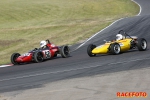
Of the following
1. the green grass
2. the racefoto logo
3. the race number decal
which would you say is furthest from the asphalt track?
the green grass

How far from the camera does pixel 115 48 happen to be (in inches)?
750

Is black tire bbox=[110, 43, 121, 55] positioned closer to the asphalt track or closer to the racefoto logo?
the asphalt track

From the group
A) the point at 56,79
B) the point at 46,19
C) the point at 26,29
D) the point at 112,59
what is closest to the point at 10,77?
the point at 56,79

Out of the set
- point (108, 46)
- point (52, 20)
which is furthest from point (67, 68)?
point (52, 20)

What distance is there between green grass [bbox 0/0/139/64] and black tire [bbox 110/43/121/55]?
6516mm

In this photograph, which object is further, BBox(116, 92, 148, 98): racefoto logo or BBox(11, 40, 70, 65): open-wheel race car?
BBox(11, 40, 70, 65): open-wheel race car

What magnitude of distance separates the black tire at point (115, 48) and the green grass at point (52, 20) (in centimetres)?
652

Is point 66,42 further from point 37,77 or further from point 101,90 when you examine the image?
point 101,90

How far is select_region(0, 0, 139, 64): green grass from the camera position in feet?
97.6

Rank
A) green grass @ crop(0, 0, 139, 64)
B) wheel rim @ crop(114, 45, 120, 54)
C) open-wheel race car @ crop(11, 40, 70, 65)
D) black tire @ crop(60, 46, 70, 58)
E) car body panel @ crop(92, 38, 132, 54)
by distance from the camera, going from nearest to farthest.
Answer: wheel rim @ crop(114, 45, 120, 54) < car body panel @ crop(92, 38, 132, 54) < open-wheel race car @ crop(11, 40, 70, 65) < black tire @ crop(60, 46, 70, 58) < green grass @ crop(0, 0, 139, 64)

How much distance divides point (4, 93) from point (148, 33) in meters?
16.4

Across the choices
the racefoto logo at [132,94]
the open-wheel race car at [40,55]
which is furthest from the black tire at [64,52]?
the racefoto logo at [132,94]

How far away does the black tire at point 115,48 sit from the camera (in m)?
18.9

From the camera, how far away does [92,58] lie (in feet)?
62.3
